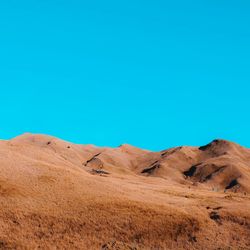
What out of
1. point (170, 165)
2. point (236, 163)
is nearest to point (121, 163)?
point (170, 165)

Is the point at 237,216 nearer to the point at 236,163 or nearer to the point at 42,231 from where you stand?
the point at 42,231

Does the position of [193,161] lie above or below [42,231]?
above

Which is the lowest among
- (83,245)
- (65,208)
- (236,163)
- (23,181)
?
(83,245)

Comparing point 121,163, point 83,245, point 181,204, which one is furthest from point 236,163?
point 83,245

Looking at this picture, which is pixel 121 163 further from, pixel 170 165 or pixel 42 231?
pixel 42 231

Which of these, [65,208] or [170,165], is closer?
[65,208]

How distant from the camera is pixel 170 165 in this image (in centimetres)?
18312

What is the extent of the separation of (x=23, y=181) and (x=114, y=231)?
12304mm

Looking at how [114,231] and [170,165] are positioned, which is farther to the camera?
[170,165]

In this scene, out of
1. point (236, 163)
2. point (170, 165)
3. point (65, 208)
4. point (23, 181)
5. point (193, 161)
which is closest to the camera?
point (65, 208)

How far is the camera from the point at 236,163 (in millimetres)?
170625

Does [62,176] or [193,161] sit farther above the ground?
[193,161]

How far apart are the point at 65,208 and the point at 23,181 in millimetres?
6629

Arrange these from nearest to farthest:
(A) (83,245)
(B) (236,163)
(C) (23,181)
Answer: (A) (83,245) → (C) (23,181) → (B) (236,163)
